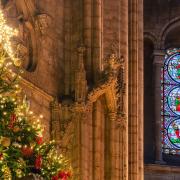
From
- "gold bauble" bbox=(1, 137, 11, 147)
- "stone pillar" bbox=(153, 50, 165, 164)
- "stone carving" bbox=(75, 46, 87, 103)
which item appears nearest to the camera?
"gold bauble" bbox=(1, 137, 11, 147)

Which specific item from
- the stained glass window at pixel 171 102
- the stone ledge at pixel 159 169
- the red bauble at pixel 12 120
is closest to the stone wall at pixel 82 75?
the red bauble at pixel 12 120

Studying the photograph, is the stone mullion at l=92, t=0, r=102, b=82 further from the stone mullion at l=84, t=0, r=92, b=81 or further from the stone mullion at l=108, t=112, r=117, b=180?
the stone mullion at l=108, t=112, r=117, b=180

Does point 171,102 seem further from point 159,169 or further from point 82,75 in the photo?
point 82,75

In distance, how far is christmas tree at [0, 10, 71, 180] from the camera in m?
13.9

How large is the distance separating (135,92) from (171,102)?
11.3 metres

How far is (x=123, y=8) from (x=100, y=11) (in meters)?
1.40

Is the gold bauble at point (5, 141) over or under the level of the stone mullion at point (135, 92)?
under

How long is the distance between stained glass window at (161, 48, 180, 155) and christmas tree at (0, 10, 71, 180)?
1943 cm

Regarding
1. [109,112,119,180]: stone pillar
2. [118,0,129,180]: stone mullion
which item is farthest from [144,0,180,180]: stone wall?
[109,112,119,180]: stone pillar

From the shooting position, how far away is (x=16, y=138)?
14.1 meters

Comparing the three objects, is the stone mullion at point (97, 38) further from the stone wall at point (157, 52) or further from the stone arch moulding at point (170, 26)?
the stone arch moulding at point (170, 26)

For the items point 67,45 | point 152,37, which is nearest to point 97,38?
point 67,45

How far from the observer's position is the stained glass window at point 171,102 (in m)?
33.9

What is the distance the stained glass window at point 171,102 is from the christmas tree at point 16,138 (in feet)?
63.8
